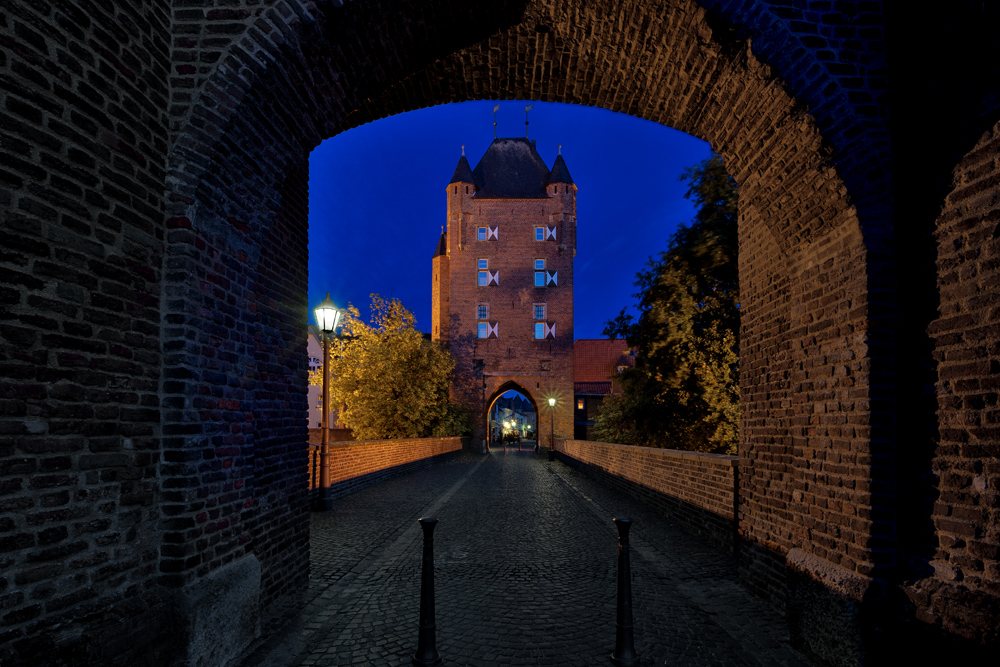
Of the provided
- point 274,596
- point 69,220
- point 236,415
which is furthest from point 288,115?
point 274,596

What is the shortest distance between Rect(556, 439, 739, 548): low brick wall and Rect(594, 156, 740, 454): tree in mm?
2323

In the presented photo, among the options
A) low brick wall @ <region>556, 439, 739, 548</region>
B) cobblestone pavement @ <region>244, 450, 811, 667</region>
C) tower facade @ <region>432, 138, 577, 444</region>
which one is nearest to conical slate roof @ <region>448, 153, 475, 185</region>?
tower facade @ <region>432, 138, 577, 444</region>

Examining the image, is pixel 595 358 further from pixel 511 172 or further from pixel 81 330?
pixel 81 330

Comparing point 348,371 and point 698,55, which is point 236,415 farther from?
point 348,371

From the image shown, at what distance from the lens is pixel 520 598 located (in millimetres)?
4523

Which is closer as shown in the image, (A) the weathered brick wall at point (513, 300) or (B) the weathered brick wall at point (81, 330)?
(B) the weathered brick wall at point (81, 330)

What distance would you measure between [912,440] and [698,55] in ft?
10.5

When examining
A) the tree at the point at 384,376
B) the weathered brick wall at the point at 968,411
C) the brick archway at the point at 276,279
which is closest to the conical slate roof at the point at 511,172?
the tree at the point at 384,376

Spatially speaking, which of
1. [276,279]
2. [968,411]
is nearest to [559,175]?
[276,279]

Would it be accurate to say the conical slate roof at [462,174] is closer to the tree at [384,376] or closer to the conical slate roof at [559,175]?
the conical slate roof at [559,175]

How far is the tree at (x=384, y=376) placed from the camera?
21031 millimetres

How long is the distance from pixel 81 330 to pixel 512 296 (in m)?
29.2

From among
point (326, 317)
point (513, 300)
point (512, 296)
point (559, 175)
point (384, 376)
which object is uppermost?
point (559, 175)

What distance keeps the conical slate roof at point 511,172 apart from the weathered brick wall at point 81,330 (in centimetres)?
3063
